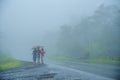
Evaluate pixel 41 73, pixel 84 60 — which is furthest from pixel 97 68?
pixel 41 73

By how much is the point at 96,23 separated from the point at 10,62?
78.6 inches

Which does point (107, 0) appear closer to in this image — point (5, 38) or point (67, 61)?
point (67, 61)

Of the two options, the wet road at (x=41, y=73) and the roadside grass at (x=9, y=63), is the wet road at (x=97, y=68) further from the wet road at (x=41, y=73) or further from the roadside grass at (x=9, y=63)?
the roadside grass at (x=9, y=63)

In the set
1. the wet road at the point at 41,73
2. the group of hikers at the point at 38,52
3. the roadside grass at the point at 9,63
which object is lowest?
the wet road at the point at 41,73

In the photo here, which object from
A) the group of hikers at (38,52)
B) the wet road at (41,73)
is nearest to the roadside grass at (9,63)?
the wet road at (41,73)

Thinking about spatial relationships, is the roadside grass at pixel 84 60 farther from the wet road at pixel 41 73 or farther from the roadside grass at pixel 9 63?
the roadside grass at pixel 9 63

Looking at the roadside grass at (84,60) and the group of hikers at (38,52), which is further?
the roadside grass at (84,60)

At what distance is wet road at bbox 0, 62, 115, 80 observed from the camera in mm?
5629

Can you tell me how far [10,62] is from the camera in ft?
19.1

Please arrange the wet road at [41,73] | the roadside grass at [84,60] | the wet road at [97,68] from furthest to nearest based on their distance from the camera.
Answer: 1. the wet road at [97,68]
2. the roadside grass at [84,60]
3. the wet road at [41,73]

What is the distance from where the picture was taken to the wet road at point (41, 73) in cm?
563

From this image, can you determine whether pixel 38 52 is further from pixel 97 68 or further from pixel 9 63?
pixel 97 68

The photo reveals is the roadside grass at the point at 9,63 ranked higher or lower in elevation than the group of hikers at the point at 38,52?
lower

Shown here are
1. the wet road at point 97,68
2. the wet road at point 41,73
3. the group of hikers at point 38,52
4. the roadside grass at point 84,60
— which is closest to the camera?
the wet road at point 41,73
